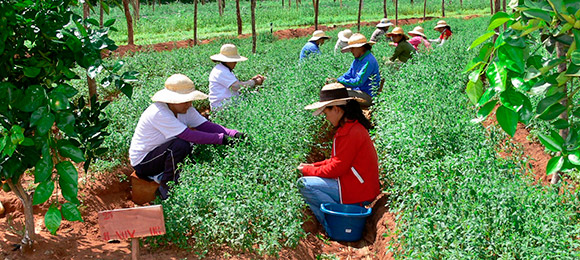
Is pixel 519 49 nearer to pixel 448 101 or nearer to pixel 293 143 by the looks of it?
pixel 293 143

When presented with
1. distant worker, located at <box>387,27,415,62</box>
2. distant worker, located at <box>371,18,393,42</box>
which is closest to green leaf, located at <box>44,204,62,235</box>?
distant worker, located at <box>387,27,415,62</box>

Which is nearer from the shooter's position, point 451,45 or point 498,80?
point 498,80

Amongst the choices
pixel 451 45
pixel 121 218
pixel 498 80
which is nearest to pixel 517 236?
pixel 498 80

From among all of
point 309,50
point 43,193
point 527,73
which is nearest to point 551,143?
point 527,73

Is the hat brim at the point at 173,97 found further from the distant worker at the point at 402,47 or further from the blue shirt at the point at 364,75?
the distant worker at the point at 402,47

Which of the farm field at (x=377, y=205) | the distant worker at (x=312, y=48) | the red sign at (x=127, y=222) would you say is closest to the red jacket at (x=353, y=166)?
the farm field at (x=377, y=205)

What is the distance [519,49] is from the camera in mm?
1699

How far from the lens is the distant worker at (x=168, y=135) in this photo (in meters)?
5.28

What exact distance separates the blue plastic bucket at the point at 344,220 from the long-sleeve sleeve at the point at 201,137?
4.41 feet

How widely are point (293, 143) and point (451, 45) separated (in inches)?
271

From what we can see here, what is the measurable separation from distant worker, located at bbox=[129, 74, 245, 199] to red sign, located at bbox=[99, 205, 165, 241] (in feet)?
5.34

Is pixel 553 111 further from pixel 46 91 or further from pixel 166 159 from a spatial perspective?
pixel 166 159

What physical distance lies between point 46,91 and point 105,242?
1951 millimetres

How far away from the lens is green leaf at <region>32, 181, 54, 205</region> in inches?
106
